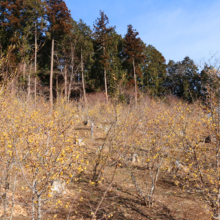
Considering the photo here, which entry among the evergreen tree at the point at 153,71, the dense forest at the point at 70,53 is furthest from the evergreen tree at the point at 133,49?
the evergreen tree at the point at 153,71

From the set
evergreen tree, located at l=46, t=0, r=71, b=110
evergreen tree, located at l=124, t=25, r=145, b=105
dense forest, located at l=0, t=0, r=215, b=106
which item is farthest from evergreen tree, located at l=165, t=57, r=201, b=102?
evergreen tree, located at l=46, t=0, r=71, b=110

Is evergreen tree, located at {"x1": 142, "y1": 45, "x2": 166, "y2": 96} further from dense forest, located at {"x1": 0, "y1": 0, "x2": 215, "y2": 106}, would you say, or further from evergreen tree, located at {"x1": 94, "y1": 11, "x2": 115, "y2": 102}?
evergreen tree, located at {"x1": 94, "y1": 11, "x2": 115, "y2": 102}

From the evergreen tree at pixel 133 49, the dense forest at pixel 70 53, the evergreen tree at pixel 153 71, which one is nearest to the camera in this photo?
the dense forest at pixel 70 53

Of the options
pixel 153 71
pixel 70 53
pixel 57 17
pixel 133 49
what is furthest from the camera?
pixel 153 71

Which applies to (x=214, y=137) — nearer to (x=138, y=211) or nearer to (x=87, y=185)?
(x=138, y=211)

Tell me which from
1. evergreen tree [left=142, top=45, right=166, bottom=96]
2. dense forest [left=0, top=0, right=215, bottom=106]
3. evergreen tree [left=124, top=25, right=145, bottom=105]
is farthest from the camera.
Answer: evergreen tree [left=142, top=45, right=166, bottom=96]

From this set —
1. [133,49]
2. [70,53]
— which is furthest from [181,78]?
[70,53]

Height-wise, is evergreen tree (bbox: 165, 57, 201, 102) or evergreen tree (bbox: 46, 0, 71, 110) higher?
evergreen tree (bbox: 46, 0, 71, 110)

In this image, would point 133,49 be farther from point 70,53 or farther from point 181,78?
point 181,78

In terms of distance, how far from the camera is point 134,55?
2481 cm

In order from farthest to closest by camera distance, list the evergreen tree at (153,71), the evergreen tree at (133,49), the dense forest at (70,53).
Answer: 1. the evergreen tree at (153,71)
2. the evergreen tree at (133,49)
3. the dense forest at (70,53)

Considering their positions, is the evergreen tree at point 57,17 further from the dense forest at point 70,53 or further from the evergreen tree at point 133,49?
the evergreen tree at point 133,49

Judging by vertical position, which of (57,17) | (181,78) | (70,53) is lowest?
(181,78)

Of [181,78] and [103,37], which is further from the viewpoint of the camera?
[181,78]
